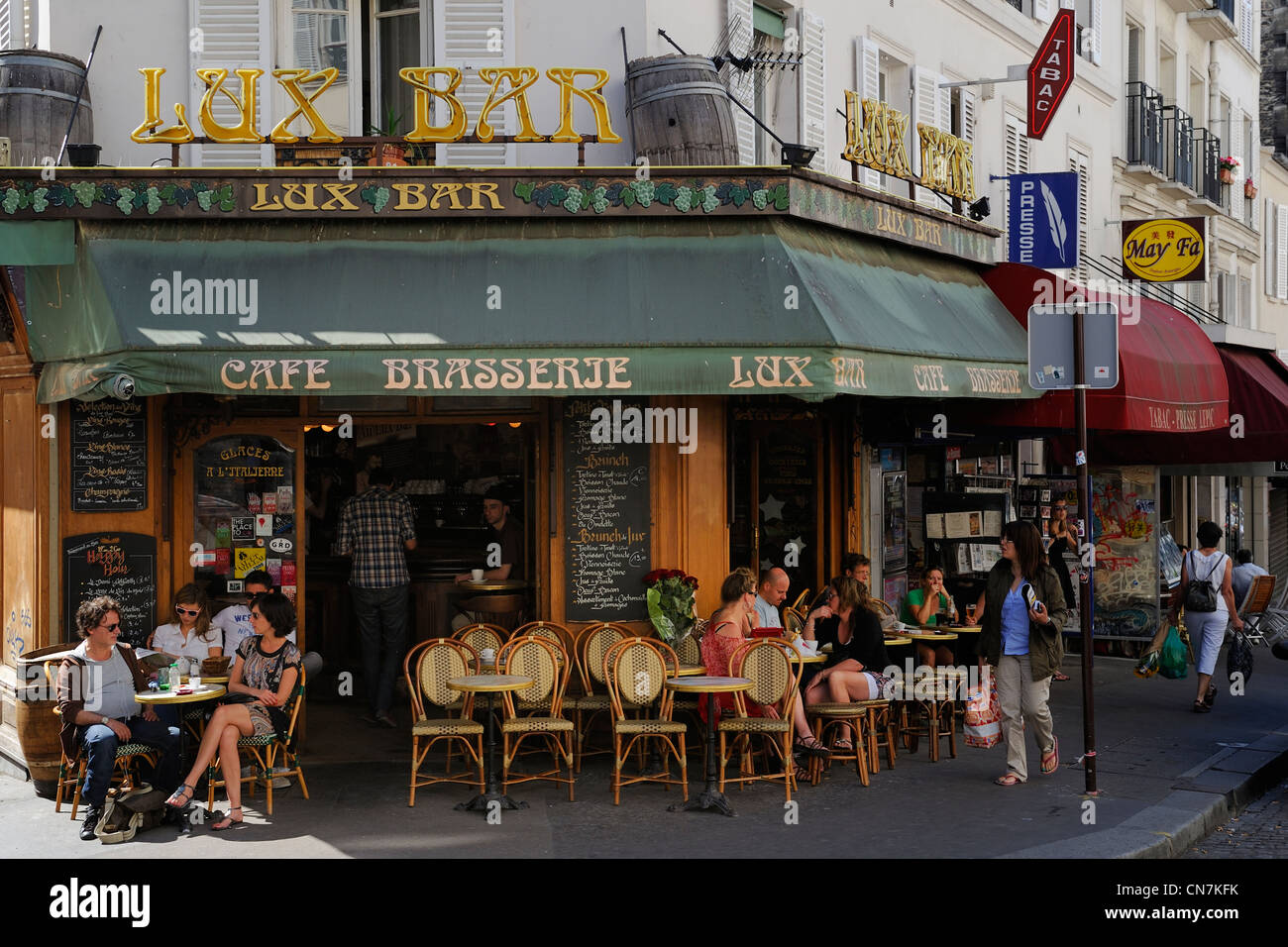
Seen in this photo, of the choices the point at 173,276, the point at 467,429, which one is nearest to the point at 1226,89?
the point at 467,429

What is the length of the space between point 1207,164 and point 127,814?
21616mm

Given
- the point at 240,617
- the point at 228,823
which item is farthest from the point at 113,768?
the point at 240,617

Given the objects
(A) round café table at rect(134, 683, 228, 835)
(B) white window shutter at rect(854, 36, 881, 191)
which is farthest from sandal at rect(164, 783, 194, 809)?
(B) white window shutter at rect(854, 36, 881, 191)

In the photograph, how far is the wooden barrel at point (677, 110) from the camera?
9.98 m

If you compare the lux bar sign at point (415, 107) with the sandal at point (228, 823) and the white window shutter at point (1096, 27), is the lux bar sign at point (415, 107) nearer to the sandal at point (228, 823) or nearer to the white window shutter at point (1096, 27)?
the sandal at point (228, 823)

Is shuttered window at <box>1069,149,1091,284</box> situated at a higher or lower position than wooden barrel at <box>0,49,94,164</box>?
higher

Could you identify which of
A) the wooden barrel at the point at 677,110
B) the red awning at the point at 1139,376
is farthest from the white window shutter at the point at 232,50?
the red awning at the point at 1139,376

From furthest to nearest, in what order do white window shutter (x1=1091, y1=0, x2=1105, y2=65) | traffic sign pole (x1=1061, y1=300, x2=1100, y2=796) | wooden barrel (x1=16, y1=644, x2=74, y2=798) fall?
white window shutter (x1=1091, y1=0, x2=1105, y2=65) < wooden barrel (x1=16, y1=644, x2=74, y2=798) < traffic sign pole (x1=1061, y1=300, x2=1100, y2=796)

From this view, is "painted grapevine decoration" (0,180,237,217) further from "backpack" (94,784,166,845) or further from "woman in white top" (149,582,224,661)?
"backpack" (94,784,166,845)

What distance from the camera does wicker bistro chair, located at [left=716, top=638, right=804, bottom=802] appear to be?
896 centimetres

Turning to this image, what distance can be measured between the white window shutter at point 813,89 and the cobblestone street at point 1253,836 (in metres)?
6.16

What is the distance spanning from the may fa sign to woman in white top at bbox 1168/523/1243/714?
5681mm

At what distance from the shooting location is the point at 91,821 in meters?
8.05

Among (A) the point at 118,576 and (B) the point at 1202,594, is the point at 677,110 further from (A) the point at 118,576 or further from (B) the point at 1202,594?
(B) the point at 1202,594
